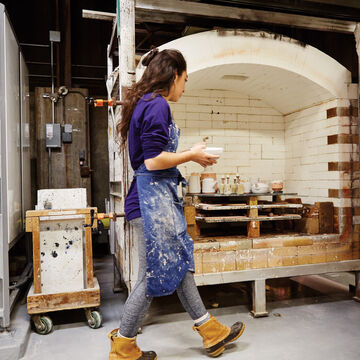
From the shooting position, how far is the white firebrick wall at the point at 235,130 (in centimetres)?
392

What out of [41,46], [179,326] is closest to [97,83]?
[41,46]

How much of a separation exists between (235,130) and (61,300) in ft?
8.80

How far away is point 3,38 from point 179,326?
8.40 feet

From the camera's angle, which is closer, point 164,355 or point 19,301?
point 164,355

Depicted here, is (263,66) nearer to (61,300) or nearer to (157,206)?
(157,206)

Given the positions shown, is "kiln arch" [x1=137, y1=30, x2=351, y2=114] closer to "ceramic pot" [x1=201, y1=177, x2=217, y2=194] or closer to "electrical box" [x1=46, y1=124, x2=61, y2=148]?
"ceramic pot" [x1=201, y1=177, x2=217, y2=194]

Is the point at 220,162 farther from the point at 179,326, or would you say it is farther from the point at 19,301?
the point at 19,301

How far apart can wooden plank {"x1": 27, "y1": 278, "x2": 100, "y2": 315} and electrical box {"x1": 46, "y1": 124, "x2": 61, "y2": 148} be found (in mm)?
2614

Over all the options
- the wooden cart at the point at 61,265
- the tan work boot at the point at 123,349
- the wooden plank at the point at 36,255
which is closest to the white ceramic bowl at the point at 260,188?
the wooden cart at the point at 61,265

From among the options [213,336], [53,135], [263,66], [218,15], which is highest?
[218,15]

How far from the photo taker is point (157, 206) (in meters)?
1.93

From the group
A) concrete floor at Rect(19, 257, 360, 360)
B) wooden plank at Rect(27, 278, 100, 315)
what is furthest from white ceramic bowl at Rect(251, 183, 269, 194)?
wooden plank at Rect(27, 278, 100, 315)

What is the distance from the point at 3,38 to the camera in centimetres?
246

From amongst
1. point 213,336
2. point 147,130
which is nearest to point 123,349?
point 213,336
